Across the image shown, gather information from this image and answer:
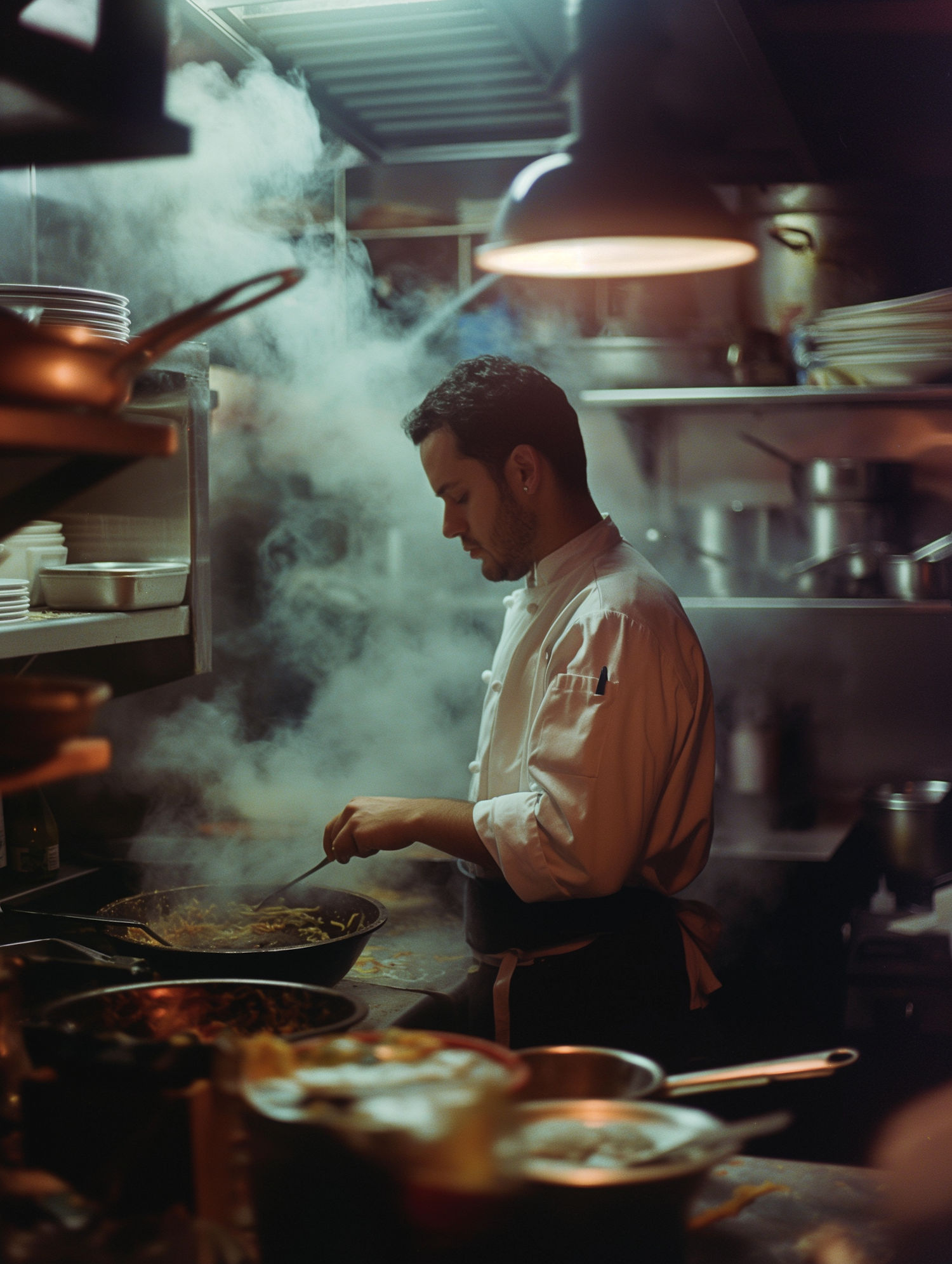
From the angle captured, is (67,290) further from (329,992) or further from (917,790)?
(917,790)

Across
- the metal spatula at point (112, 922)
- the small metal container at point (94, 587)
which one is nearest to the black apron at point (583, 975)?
the metal spatula at point (112, 922)

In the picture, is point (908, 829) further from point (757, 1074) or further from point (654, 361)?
point (757, 1074)

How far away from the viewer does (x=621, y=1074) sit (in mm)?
1150

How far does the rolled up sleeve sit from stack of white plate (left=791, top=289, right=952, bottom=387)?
5.16 feet

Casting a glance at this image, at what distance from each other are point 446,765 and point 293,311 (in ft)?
4.96

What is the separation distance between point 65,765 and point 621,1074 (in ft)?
1.94

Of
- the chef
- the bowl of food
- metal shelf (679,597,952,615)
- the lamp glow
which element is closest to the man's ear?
the chef

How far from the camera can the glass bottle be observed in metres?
2.57

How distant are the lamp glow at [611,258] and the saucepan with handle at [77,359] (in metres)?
0.66

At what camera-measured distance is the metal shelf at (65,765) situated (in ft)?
3.05

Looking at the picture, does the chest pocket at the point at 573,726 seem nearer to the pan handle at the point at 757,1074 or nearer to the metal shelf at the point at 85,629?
the metal shelf at the point at 85,629

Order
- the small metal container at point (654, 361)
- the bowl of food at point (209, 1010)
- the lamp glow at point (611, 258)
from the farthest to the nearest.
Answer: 1. the small metal container at point (654, 361)
2. the lamp glow at point (611, 258)
3. the bowl of food at point (209, 1010)

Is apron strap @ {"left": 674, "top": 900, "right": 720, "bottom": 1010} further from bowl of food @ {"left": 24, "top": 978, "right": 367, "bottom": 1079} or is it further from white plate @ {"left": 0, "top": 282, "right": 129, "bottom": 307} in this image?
white plate @ {"left": 0, "top": 282, "right": 129, "bottom": 307}

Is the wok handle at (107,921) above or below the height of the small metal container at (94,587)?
below
